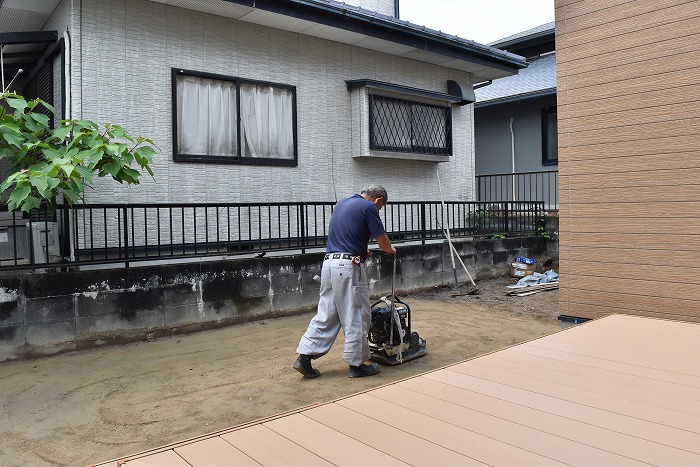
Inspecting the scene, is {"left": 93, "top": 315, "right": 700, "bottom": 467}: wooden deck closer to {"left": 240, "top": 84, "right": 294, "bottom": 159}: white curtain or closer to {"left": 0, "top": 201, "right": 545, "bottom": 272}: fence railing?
{"left": 0, "top": 201, "right": 545, "bottom": 272}: fence railing

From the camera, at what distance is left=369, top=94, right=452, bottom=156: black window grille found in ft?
30.1

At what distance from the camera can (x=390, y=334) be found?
16.2ft

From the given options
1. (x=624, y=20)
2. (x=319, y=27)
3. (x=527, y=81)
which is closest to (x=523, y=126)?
(x=527, y=81)

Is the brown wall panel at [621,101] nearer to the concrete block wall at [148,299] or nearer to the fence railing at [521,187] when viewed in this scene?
the concrete block wall at [148,299]

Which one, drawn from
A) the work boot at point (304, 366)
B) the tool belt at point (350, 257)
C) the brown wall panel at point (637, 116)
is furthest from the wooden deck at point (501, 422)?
the brown wall panel at point (637, 116)

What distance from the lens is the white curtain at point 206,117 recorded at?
7242 millimetres

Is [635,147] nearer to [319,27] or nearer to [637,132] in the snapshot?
[637,132]

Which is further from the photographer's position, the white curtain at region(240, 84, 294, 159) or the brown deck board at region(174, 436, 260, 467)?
the white curtain at region(240, 84, 294, 159)

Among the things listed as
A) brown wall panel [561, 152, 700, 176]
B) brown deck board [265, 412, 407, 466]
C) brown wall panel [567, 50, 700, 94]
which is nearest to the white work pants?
brown deck board [265, 412, 407, 466]

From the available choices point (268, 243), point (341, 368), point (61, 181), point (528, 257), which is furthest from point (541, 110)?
point (61, 181)

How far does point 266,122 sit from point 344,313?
439 centimetres

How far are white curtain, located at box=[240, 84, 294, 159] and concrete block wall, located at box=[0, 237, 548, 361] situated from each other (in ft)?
6.15

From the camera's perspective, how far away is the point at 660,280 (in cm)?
457

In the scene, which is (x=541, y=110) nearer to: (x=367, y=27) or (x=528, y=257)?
(x=528, y=257)
